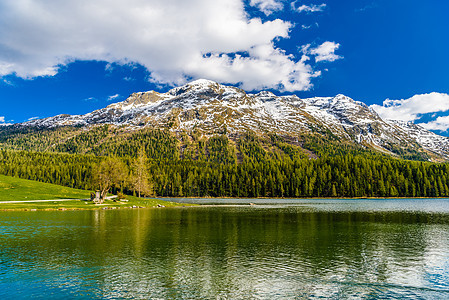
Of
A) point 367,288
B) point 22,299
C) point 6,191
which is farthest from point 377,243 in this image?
point 6,191

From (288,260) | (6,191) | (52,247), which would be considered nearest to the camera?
(288,260)

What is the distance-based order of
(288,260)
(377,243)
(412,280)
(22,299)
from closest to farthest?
(22,299) < (412,280) < (288,260) < (377,243)

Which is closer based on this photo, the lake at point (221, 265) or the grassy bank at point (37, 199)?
the lake at point (221, 265)

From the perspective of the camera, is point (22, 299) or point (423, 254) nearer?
point (22, 299)

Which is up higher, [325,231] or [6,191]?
[6,191]

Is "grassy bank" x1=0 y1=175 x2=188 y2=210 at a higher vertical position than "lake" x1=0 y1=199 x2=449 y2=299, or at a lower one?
higher

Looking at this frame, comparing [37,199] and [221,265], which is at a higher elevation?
[37,199]

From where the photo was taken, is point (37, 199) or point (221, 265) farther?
point (37, 199)

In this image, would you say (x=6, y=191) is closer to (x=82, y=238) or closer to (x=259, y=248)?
(x=82, y=238)

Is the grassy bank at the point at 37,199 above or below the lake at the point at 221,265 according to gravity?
above

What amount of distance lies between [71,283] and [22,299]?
3699 mm

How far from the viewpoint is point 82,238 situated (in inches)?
1610

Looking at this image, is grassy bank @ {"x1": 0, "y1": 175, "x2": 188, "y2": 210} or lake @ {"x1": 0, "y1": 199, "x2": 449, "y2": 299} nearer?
lake @ {"x1": 0, "y1": 199, "x2": 449, "y2": 299}

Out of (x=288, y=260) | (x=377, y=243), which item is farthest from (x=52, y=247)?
(x=377, y=243)
